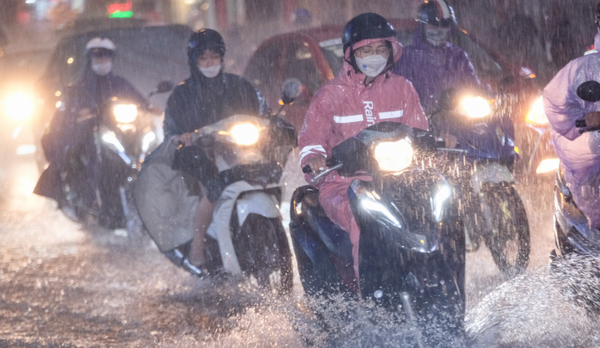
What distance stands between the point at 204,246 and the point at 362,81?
196 cm

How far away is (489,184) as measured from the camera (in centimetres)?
512

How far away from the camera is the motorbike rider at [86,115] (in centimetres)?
727

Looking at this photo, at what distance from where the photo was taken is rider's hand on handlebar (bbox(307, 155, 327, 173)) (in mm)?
3803

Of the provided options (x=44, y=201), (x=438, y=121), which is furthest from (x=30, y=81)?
(x=438, y=121)

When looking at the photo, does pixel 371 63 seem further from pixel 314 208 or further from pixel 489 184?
pixel 489 184

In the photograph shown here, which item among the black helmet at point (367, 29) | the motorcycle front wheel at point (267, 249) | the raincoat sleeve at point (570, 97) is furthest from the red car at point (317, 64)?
the raincoat sleeve at point (570, 97)

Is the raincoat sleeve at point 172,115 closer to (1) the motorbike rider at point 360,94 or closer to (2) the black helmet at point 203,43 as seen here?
(2) the black helmet at point 203,43

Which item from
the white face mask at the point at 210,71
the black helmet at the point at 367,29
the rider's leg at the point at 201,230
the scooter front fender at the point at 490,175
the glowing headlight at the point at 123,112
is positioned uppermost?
the black helmet at the point at 367,29

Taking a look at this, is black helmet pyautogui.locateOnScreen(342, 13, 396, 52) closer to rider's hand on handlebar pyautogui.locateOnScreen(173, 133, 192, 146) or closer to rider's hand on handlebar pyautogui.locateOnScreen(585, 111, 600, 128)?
rider's hand on handlebar pyautogui.locateOnScreen(585, 111, 600, 128)

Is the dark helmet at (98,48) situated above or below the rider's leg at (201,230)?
above

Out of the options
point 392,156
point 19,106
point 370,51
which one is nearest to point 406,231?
point 392,156

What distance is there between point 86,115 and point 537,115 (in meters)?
3.97

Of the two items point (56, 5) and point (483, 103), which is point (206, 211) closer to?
point (483, 103)

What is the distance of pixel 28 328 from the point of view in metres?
4.91
